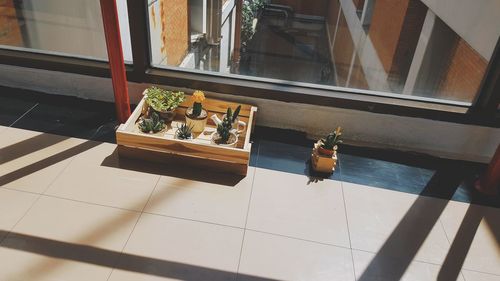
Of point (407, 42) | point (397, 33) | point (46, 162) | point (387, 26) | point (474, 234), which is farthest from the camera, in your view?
point (387, 26)

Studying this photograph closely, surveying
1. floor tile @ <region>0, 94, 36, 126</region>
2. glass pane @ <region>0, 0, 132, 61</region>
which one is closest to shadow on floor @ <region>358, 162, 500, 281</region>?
glass pane @ <region>0, 0, 132, 61</region>

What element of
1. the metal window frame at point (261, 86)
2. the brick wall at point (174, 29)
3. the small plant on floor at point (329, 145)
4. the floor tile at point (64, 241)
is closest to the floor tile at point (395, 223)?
the small plant on floor at point (329, 145)

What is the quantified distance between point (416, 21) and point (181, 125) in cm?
223

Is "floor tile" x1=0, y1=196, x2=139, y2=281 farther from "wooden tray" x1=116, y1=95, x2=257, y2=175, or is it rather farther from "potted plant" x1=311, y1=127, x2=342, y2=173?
"potted plant" x1=311, y1=127, x2=342, y2=173

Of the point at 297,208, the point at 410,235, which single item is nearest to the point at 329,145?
the point at 297,208

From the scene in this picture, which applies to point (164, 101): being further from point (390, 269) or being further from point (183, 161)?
point (390, 269)

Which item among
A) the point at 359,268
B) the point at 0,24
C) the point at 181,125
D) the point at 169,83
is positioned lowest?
the point at 359,268

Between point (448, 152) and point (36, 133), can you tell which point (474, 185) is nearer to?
point (448, 152)

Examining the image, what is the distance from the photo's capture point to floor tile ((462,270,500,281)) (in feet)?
5.92

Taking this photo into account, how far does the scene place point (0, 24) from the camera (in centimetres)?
279

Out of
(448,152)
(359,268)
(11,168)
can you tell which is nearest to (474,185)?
(448,152)

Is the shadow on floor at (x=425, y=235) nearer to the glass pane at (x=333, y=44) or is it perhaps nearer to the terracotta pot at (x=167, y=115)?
the glass pane at (x=333, y=44)

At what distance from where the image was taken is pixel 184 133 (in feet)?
7.93

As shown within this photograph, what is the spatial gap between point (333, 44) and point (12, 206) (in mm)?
2639
